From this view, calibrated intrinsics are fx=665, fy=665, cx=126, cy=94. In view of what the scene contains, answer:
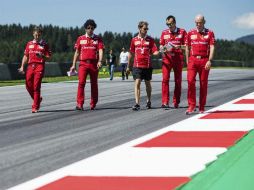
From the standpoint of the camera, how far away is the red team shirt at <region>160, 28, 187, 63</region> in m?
13.0

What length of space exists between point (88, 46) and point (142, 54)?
44.0 inches

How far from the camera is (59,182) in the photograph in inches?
211

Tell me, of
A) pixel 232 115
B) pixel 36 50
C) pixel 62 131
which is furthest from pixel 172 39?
pixel 62 131

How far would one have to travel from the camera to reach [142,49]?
13.2 metres

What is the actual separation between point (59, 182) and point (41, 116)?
6629 millimetres

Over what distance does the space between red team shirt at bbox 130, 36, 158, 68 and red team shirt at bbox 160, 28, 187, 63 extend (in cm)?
25

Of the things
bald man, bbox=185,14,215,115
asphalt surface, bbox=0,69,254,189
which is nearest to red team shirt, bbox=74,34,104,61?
asphalt surface, bbox=0,69,254,189

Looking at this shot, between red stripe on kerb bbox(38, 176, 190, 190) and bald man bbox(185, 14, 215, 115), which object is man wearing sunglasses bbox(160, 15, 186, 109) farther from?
red stripe on kerb bbox(38, 176, 190, 190)

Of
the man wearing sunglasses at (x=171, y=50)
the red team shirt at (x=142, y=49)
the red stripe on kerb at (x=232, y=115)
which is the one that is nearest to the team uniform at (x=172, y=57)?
the man wearing sunglasses at (x=171, y=50)

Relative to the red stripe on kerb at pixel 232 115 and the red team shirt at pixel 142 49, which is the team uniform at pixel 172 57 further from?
the red stripe on kerb at pixel 232 115

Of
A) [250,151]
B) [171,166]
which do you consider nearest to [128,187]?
[171,166]

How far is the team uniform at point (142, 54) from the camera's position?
13.2m

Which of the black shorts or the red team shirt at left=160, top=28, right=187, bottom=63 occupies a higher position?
the red team shirt at left=160, top=28, right=187, bottom=63

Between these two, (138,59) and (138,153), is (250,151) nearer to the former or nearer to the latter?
(138,153)
